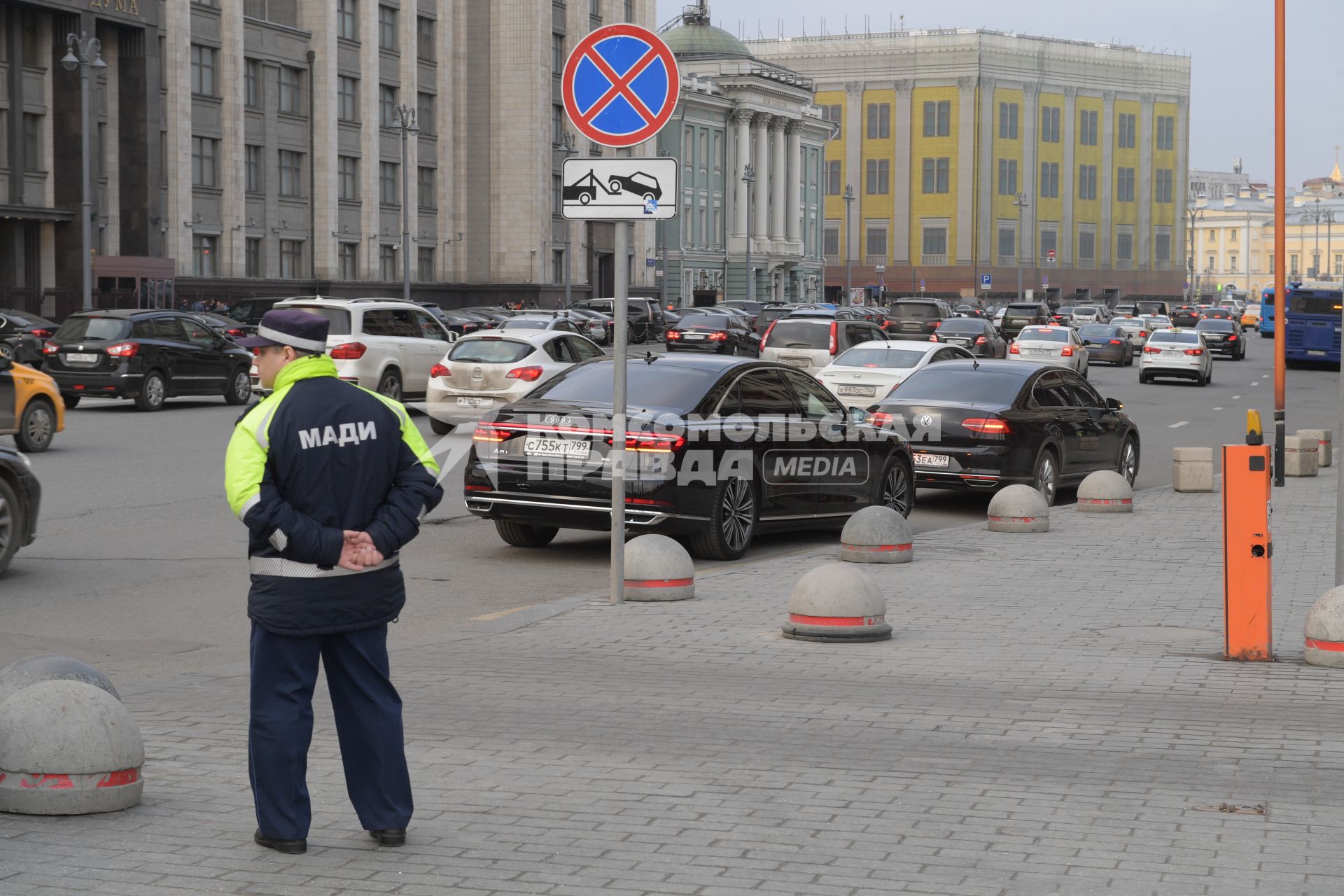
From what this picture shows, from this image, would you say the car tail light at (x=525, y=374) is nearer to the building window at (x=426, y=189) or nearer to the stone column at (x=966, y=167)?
the building window at (x=426, y=189)

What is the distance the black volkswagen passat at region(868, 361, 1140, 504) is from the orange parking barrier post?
6.89 metres

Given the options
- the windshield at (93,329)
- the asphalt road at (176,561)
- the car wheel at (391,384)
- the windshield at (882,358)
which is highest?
the windshield at (93,329)

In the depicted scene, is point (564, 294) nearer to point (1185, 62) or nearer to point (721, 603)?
point (721, 603)

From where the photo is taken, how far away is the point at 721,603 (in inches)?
417

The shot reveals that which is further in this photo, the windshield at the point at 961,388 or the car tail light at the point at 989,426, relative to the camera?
the windshield at the point at 961,388

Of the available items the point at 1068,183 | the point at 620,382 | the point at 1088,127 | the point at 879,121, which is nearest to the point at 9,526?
the point at 620,382

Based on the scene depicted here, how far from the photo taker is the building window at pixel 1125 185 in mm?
142250

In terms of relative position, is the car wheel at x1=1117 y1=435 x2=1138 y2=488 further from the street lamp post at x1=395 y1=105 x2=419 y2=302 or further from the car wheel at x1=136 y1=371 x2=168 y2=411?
the street lamp post at x1=395 y1=105 x2=419 y2=302

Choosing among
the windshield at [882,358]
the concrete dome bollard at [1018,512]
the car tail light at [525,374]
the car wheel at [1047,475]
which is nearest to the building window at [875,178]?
the windshield at [882,358]

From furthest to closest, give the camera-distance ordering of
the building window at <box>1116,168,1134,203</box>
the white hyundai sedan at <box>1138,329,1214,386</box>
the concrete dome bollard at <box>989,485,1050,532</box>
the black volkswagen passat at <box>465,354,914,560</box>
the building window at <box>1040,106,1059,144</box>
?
the building window at <box>1116,168,1134,203</box> < the building window at <box>1040,106,1059,144</box> < the white hyundai sedan at <box>1138,329,1214,386</box> < the concrete dome bollard at <box>989,485,1050,532</box> < the black volkswagen passat at <box>465,354,914,560</box>

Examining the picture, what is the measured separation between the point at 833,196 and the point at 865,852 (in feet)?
445

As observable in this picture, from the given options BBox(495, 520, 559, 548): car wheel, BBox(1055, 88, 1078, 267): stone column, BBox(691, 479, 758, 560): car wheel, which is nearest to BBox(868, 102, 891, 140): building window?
BBox(1055, 88, 1078, 267): stone column

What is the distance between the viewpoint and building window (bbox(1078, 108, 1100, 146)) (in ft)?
458

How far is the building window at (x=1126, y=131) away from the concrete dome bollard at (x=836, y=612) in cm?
13878
